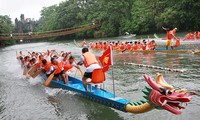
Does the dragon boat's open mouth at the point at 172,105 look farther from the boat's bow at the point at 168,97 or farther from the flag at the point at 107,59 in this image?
the flag at the point at 107,59

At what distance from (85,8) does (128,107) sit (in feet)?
193

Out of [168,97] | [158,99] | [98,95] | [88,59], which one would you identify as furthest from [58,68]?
[168,97]

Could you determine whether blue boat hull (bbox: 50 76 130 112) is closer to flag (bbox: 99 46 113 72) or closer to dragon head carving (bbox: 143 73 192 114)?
flag (bbox: 99 46 113 72)

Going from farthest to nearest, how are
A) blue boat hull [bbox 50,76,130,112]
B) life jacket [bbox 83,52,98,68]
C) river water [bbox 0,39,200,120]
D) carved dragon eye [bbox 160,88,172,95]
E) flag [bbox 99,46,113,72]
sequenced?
1. life jacket [bbox 83,52,98,68]
2. river water [bbox 0,39,200,120]
3. flag [bbox 99,46,113,72]
4. blue boat hull [bbox 50,76,130,112]
5. carved dragon eye [bbox 160,88,172,95]

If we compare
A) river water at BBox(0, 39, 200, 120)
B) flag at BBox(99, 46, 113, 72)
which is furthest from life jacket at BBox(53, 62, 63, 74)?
flag at BBox(99, 46, 113, 72)

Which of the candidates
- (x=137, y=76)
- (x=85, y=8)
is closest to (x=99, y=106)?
(x=137, y=76)

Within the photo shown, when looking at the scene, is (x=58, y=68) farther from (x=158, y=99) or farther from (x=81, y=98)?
(x=158, y=99)

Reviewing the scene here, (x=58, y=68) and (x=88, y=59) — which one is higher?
(x=88, y=59)

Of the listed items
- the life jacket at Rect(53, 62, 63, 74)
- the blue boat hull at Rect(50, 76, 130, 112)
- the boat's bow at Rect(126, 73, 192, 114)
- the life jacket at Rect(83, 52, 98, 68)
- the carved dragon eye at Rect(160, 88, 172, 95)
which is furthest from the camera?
the life jacket at Rect(53, 62, 63, 74)

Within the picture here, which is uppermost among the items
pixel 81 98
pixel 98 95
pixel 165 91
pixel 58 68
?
pixel 165 91

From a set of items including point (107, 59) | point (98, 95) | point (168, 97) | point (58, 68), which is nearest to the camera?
point (168, 97)

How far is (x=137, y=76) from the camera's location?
39.9ft

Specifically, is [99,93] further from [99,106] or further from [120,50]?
[120,50]

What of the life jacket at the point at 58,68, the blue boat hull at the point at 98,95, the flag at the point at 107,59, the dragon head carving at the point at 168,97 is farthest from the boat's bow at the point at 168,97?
the life jacket at the point at 58,68
